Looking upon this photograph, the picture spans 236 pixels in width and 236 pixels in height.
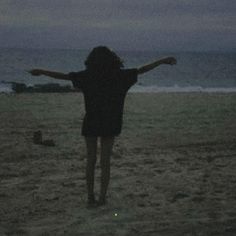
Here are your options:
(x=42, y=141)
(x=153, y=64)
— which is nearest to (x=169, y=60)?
(x=153, y=64)

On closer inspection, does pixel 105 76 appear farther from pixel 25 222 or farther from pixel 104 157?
pixel 25 222

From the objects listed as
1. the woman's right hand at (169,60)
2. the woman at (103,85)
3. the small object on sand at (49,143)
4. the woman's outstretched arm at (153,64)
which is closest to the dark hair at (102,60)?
the woman at (103,85)

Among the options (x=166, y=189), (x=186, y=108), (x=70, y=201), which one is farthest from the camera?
(x=186, y=108)

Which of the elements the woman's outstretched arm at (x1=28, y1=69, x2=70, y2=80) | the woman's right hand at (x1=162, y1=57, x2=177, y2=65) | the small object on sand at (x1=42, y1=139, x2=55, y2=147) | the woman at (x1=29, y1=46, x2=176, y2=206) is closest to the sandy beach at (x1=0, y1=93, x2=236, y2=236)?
the small object on sand at (x1=42, y1=139, x2=55, y2=147)

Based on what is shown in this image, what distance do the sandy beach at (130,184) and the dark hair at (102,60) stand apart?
1.63 m

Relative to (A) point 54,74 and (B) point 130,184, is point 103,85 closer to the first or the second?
(A) point 54,74

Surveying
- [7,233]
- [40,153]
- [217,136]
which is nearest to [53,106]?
[217,136]

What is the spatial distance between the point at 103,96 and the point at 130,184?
1.94 metres

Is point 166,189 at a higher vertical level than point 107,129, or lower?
lower

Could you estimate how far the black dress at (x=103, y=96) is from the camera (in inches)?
239

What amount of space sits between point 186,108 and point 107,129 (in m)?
15.2

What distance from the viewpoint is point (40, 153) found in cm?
1025

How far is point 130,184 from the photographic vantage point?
7617mm

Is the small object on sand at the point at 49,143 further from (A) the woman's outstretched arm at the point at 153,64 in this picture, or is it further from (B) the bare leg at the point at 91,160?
(A) the woman's outstretched arm at the point at 153,64
